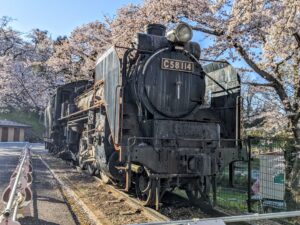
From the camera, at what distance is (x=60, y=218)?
6.08 metres


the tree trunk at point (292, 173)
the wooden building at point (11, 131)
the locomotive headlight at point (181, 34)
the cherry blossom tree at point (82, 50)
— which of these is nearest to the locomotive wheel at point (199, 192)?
the locomotive headlight at point (181, 34)

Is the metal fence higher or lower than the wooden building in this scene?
lower

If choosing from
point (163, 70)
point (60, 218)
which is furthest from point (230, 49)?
point (60, 218)

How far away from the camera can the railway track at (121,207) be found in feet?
19.9

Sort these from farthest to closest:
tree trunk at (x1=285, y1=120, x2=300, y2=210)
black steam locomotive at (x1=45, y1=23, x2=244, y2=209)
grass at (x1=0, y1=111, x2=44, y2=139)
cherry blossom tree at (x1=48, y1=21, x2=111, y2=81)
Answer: grass at (x1=0, y1=111, x2=44, y2=139)
cherry blossom tree at (x1=48, y1=21, x2=111, y2=81)
tree trunk at (x1=285, y1=120, x2=300, y2=210)
black steam locomotive at (x1=45, y1=23, x2=244, y2=209)

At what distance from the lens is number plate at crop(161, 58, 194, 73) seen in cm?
729

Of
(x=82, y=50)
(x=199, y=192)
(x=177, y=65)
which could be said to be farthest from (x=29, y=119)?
(x=199, y=192)

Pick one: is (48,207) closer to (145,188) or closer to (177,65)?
(145,188)

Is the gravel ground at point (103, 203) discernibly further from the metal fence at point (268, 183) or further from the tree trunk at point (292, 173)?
the tree trunk at point (292, 173)

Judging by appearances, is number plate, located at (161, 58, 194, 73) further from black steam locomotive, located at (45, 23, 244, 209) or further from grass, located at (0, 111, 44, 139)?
grass, located at (0, 111, 44, 139)

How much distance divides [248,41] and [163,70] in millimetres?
5164

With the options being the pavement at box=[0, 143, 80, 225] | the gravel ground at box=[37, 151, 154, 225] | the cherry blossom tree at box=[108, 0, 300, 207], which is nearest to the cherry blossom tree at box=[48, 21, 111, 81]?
the cherry blossom tree at box=[108, 0, 300, 207]

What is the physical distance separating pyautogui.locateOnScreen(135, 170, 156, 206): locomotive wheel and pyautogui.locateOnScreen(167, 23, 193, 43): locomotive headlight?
270 centimetres

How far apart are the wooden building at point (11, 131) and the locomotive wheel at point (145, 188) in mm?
40905
